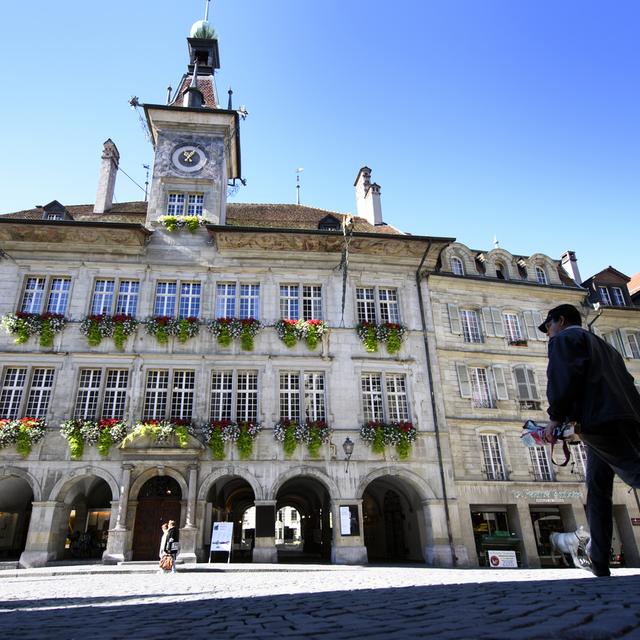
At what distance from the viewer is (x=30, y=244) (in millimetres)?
21375

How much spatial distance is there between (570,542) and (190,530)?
47.2 ft

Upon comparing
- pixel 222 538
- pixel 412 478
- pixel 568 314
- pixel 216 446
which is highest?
pixel 216 446

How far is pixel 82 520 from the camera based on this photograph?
21594mm

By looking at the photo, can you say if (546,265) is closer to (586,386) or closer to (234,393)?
(234,393)

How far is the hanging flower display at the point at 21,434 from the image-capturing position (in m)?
18.1

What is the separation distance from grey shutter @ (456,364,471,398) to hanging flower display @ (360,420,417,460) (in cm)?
357

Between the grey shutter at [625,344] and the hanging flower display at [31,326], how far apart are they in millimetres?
27353

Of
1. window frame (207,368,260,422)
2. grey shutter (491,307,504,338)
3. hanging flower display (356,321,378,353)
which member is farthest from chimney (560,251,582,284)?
window frame (207,368,260,422)

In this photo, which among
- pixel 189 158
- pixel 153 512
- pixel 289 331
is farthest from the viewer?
pixel 189 158

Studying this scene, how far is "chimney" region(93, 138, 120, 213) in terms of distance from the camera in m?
25.1

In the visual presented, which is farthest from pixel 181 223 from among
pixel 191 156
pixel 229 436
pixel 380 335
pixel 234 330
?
pixel 380 335

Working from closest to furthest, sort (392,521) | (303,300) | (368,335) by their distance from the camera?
(368,335) → (303,300) → (392,521)

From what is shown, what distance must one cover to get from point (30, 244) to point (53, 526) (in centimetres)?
1171

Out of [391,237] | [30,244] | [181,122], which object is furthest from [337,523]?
[181,122]
